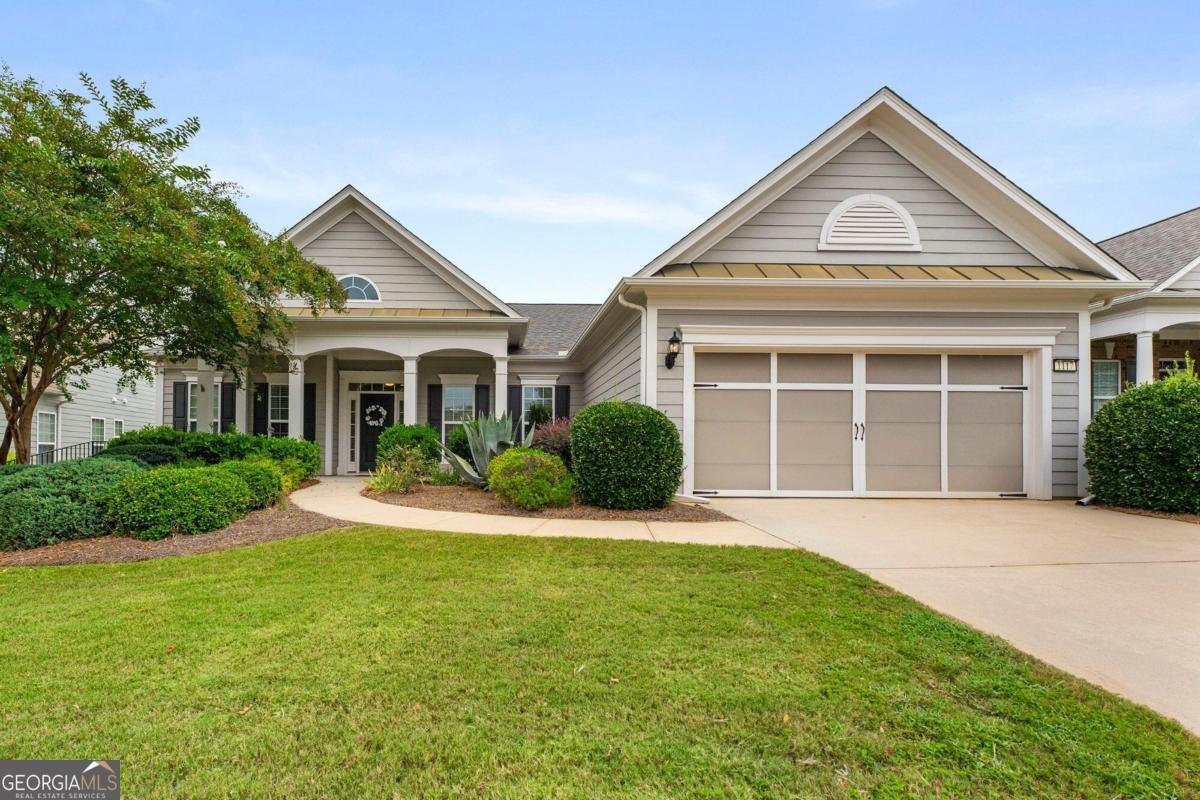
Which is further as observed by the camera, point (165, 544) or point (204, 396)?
point (204, 396)

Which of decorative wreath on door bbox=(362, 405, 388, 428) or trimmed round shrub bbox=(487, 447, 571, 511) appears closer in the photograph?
trimmed round shrub bbox=(487, 447, 571, 511)

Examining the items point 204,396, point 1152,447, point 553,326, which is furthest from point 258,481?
point 1152,447

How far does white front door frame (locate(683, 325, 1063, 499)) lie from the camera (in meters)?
8.21

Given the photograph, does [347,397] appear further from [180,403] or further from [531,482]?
[531,482]

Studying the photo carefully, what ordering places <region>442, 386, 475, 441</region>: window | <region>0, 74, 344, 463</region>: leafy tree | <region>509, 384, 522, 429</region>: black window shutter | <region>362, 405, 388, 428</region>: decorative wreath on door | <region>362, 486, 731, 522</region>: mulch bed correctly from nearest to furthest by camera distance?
1. <region>0, 74, 344, 463</region>: leafy tree
2. <region>362, 486, 731, 522</region>: mulch bed
3. <region>442, 386, 475, 441</region>: window
4. <region>362, 405, 388, 428</region>: decorative wreath on door
5. <region>509, 384, 522, 429</region>: black window shutter

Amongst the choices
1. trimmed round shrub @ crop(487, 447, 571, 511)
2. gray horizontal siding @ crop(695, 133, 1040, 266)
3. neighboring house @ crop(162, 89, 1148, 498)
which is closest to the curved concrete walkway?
trimmed round shrub @ crop(487, 447, 571, 511)

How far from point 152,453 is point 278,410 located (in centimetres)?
475

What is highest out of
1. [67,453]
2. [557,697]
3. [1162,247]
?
[1162,247]

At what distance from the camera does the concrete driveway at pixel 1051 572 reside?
2.88m

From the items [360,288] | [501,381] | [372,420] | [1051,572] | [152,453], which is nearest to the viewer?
[1051,572]

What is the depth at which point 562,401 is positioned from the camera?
1409 centimetres

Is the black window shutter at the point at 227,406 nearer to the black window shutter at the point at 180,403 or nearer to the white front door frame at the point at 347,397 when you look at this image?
the black window shutter at the point at 180,403

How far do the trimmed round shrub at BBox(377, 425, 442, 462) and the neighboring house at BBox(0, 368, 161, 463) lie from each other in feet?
22.4

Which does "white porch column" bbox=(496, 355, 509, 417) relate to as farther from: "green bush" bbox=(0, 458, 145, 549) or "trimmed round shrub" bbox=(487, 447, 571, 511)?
"green bush" bbox=(0, 458, 145, 549)
